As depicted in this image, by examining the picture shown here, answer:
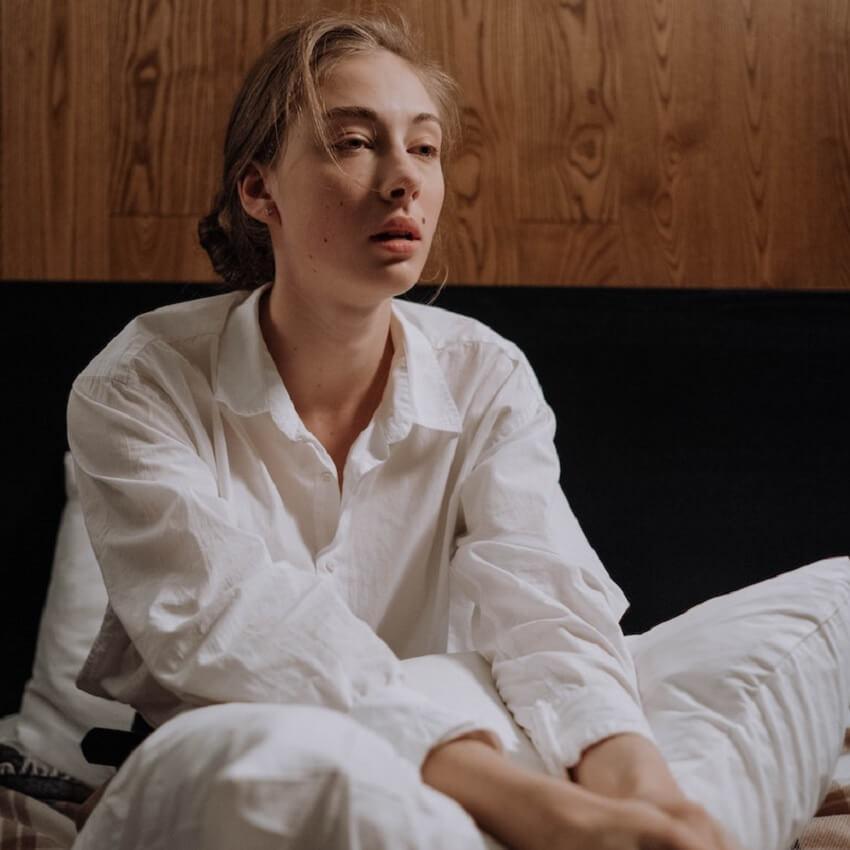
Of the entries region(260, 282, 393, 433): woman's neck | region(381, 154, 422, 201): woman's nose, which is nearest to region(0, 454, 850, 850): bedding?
region(260, 282, 393, 433): woman's neck

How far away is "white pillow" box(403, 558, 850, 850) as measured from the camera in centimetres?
109

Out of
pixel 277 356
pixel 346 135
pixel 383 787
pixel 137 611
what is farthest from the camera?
pixel 277 356

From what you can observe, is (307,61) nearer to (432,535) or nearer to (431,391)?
(431,391)

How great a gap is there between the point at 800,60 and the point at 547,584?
1.12 metres

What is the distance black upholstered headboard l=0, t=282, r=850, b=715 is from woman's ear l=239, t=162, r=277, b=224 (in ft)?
1.50

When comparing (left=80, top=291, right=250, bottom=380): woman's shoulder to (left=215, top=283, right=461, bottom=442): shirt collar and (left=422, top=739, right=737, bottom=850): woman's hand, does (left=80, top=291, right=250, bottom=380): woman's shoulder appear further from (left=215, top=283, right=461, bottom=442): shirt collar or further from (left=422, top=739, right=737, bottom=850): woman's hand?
(left=422, top=739, right=737, bottom=850): woman's hand

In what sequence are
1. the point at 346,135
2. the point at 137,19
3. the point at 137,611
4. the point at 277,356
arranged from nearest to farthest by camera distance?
1. the point at 137,611
2. the point at 346,135
3. the point at 277,356
4. the point at 137,19

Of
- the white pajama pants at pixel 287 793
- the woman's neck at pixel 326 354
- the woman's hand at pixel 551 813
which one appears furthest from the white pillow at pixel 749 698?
the woman's neck at pixel 326 354

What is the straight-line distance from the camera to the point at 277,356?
4.91 ft

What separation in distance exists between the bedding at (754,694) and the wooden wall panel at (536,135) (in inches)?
31.7

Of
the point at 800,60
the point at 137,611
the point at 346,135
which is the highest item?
the point at 800,60

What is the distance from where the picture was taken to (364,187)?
53.8 inches

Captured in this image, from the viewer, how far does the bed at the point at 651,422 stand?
1.93 metres

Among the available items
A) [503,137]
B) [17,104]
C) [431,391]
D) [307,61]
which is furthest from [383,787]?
[17,104]
